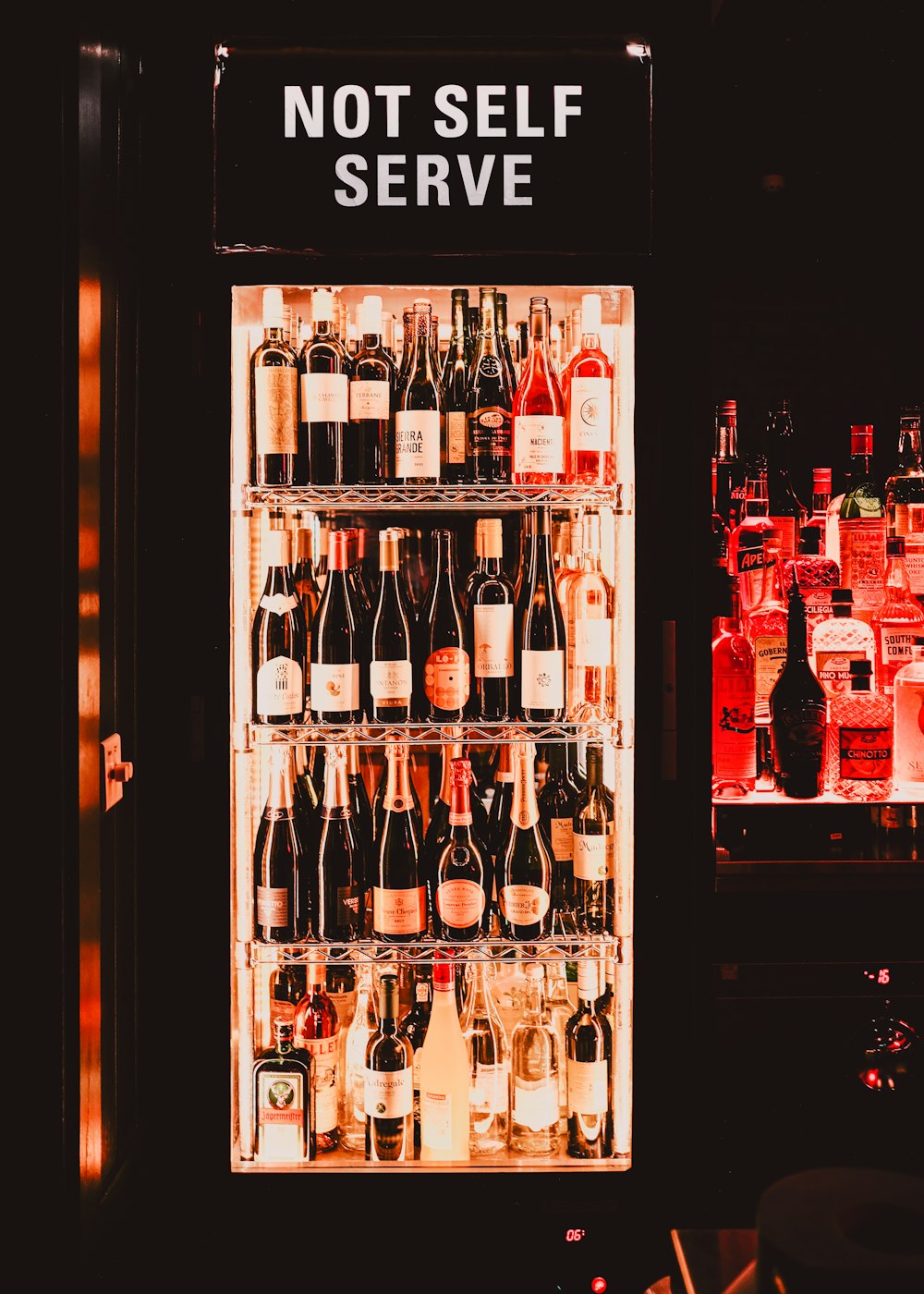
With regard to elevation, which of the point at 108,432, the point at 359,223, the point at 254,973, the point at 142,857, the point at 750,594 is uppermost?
the point at 359,223

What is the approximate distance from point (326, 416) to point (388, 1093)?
1.18 metres

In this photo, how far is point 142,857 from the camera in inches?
72.2

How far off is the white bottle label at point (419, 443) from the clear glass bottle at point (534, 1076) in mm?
903

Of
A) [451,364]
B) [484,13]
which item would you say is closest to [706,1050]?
[451,364]

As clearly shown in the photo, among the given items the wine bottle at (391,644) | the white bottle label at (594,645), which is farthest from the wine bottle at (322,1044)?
the white bottle label at (594,645)

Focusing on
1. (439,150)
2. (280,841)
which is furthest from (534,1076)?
(439,150)

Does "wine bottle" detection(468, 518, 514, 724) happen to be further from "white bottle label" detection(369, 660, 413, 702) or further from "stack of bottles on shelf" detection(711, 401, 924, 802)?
"stack of bottles on shelf" detection(711, 401, 924, 802)

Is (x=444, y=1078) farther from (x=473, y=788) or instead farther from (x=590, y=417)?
(x=590, y=417)

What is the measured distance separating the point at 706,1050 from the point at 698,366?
3.60 feet

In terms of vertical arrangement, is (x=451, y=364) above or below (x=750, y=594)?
above

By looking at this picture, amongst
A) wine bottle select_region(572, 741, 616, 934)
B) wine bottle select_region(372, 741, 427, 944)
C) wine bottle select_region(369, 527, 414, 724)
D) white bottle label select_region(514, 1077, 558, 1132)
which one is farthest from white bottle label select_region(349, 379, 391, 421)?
white bottle label select_region(514, 1077, 558, 1132)

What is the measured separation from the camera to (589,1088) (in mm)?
1796

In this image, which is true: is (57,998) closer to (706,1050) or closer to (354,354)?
(706,1050)

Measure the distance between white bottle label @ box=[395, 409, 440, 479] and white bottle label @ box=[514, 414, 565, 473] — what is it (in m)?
0.14
